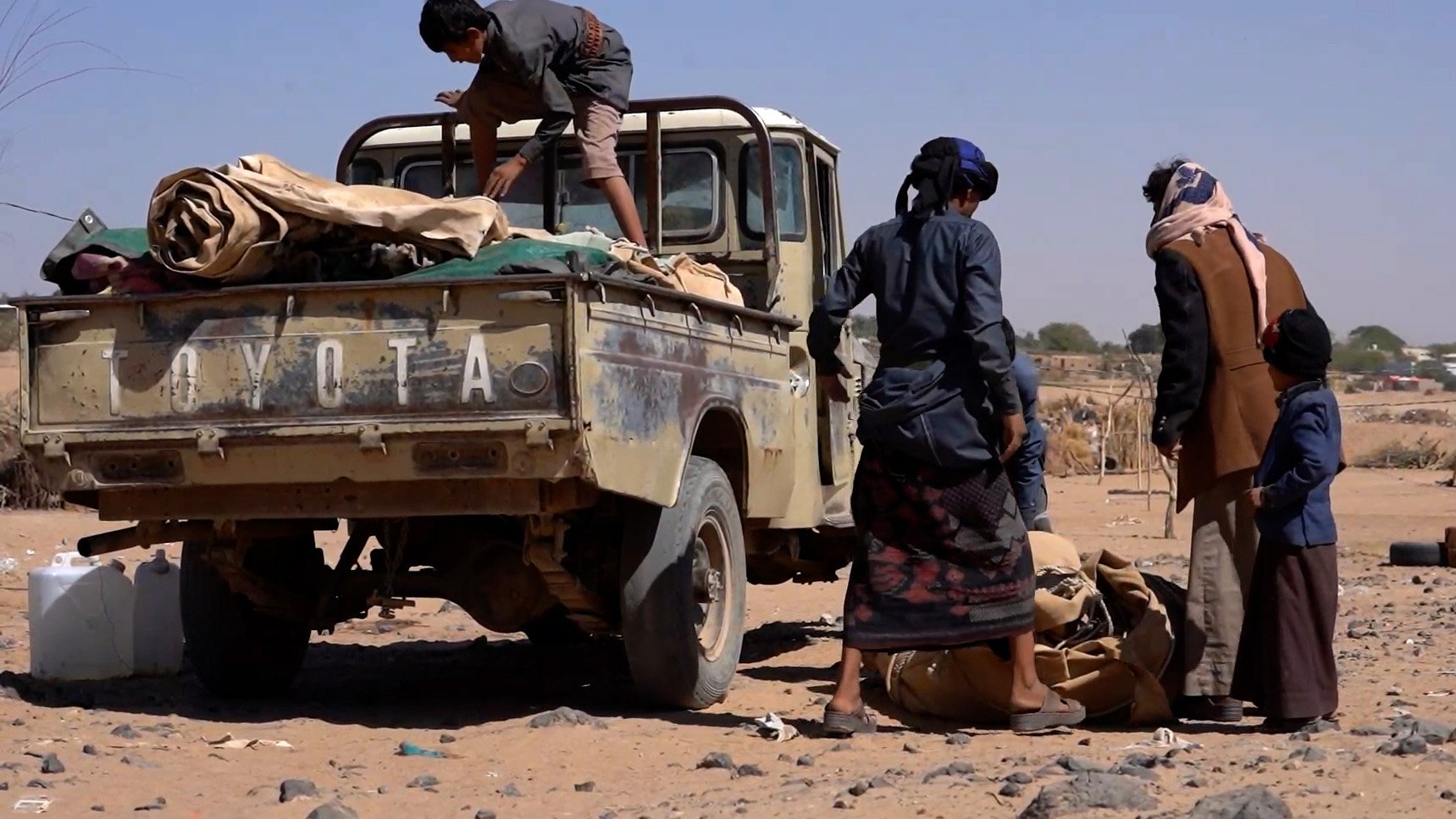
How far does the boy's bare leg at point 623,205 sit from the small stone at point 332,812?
3.12 metres

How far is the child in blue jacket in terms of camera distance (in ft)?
18.6

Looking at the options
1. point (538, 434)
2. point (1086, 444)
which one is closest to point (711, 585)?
point (538, 434)

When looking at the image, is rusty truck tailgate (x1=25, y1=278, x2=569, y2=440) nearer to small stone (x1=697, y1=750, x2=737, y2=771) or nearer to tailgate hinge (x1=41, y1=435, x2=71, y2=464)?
tailgate hinge (x1=41, y1=435, x2=71, y2=464)

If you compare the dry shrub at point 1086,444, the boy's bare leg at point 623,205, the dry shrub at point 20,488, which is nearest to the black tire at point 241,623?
the boy's bare leg at point 623,205

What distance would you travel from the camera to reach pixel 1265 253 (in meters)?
6.29

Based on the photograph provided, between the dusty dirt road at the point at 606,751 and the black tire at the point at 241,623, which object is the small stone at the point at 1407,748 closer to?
the dusty dirt road at the point at 606,751

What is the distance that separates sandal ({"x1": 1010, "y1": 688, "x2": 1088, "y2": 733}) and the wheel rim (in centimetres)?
120

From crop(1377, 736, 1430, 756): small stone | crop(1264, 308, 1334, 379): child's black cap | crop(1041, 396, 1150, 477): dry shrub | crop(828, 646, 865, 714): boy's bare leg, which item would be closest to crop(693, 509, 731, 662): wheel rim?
crop(828, 646, 865, 714): boy's bare leg

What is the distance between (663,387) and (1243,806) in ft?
8.15

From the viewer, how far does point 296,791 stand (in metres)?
5.00

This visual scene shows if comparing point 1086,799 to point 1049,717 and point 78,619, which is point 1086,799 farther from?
point 78,619

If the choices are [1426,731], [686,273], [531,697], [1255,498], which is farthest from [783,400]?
[1426,731]

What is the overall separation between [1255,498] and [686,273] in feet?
7.19

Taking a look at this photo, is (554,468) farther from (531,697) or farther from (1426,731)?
(1426,731)
